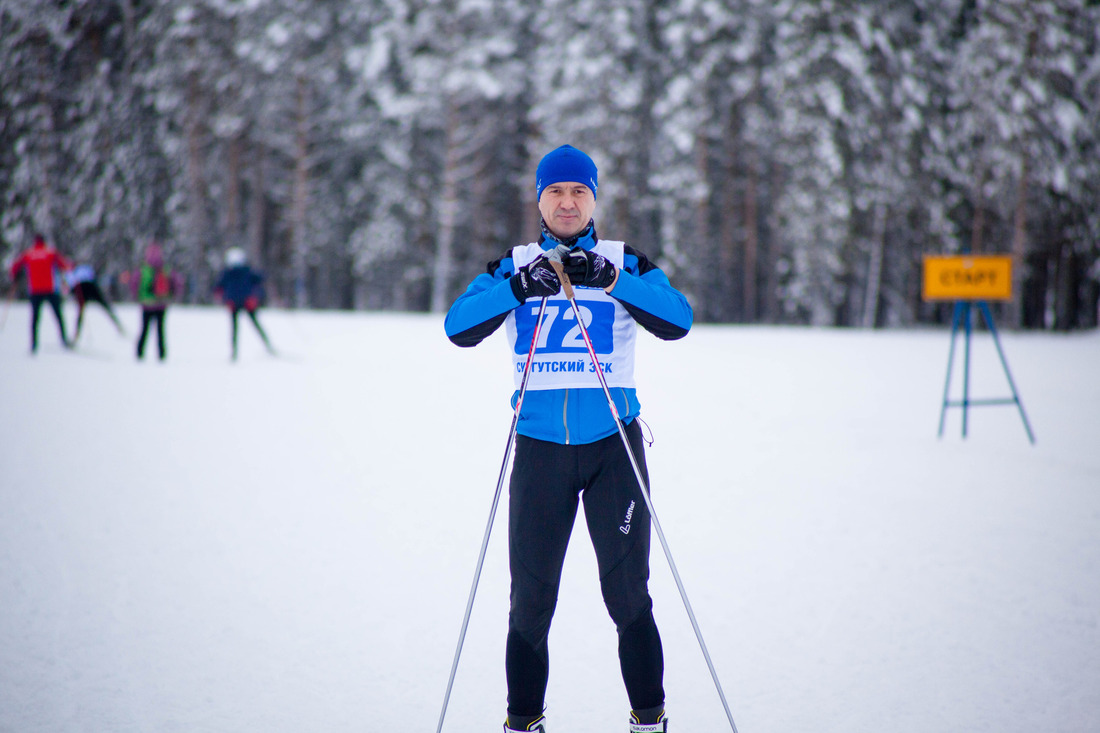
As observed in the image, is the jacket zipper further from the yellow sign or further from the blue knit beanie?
the yellow sign

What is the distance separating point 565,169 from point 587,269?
415 millimetres

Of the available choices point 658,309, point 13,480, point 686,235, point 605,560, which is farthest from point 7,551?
point 686,235

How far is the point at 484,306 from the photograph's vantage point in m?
2.62

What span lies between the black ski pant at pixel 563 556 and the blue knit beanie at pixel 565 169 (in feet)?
2.99

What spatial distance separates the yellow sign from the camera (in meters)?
9.05

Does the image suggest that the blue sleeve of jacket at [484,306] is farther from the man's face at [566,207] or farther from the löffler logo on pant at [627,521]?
the löffler logo on pant at [627,521]

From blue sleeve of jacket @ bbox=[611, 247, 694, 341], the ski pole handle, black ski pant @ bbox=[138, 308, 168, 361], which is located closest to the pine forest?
black ski pant @ bbox=[138, 308, 168, 361]

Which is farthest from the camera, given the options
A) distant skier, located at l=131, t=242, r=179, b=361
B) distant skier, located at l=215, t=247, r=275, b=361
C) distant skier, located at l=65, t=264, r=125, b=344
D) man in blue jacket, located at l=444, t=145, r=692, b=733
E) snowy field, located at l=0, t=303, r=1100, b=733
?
distant skier, located at l=65, t=264, r=125, b=344

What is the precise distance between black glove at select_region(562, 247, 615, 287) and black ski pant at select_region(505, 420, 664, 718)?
601 mm

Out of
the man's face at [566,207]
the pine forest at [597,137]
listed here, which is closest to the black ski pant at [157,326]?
the man's face at [566,207]

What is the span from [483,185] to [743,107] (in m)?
11.5

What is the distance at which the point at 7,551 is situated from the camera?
199 inches

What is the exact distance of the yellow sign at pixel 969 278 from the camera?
9.05 m

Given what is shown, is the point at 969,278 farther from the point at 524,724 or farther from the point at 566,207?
the point at 524,724
